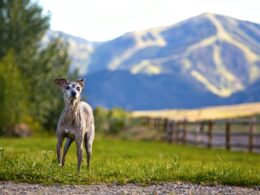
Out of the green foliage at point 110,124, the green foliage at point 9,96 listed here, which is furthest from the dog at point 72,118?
the green foliage at point 110,124

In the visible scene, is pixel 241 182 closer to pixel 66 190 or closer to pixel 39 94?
pixel 66 190

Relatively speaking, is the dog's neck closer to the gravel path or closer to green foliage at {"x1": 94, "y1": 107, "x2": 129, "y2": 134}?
the gravel path

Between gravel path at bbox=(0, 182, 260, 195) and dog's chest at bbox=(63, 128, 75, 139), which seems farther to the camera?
dog's chest at bbox=(63, 128, 75, 139)

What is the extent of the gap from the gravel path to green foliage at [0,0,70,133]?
120 feet

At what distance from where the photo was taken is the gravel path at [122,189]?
896 cm

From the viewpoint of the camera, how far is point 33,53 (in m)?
49.0

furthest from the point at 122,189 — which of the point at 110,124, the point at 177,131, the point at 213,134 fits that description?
the point at 110,124

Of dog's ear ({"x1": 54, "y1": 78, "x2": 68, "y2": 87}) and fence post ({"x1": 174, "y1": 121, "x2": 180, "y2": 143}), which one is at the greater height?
dog's ear ({"x1": 54, "y1": 78, "x2": 68, "y2": 87})

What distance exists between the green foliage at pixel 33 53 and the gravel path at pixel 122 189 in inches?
1441

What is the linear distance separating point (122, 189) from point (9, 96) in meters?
32.5

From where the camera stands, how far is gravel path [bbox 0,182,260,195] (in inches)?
353

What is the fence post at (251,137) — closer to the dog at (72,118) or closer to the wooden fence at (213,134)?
the wooden fence at (213,134)

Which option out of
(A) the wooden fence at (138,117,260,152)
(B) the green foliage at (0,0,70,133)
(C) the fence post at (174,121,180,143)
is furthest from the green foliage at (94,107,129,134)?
(C) the fence post at (174,121,180,143)

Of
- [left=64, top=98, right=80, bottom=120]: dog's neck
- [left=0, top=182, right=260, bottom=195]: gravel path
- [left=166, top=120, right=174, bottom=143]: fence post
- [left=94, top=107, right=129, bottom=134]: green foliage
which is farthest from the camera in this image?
[left=94, top=107, right=129, bottom=134]: green foliage
